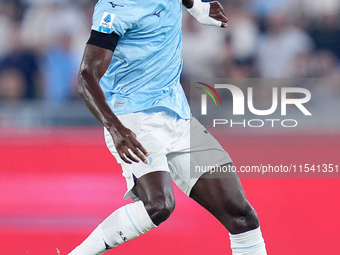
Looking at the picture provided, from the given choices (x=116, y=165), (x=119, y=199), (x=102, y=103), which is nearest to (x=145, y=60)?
(x=102, y=103)

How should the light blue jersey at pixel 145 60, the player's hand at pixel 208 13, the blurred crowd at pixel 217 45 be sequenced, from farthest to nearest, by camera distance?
the blurred crowd at pixel 217 45 → the player's hand at pixel 208 13 → the light blue jersey at pixel 145 60

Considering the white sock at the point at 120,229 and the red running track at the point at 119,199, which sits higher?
the white sock at the point at 120,229

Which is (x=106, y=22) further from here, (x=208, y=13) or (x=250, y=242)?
(x=250, y=242)

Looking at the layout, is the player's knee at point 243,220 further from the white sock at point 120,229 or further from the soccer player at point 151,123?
the white sock at point 120,229

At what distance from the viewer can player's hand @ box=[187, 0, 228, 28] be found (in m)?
3.39

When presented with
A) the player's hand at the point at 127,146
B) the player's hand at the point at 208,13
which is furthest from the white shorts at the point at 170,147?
the player's hand at the point at 208,13

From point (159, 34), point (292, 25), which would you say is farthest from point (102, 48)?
point (292, 25)

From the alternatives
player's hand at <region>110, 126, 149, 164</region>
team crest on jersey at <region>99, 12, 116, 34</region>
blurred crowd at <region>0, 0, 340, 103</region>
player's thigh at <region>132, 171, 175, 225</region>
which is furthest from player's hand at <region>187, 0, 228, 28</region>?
blurred crowd at <region>0, 0, 340, 103</region>

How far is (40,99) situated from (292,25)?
2.37m

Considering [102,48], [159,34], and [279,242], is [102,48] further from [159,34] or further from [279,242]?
[279,242]

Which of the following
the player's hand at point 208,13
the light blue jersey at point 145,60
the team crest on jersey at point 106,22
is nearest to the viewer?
the team crest on jersey at point 106,22

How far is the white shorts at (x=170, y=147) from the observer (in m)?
2.78

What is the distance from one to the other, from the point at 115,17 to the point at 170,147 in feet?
2.08

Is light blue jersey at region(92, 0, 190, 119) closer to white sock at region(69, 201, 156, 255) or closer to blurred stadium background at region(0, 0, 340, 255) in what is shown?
white sock at region(69, 201, 156, 255)
